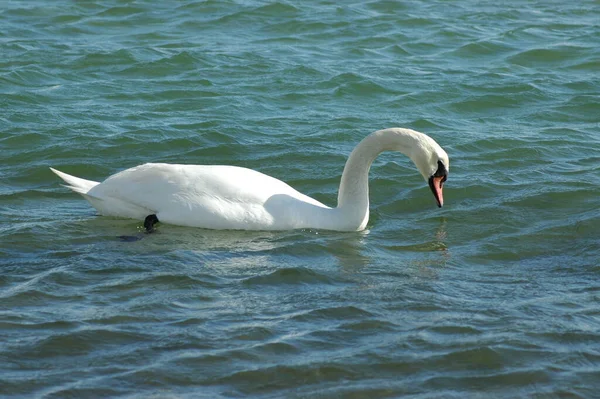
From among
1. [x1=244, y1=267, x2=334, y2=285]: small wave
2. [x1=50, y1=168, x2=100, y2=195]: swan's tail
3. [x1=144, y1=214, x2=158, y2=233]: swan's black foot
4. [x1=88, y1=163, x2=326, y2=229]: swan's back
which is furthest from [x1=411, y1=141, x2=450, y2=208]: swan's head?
[x1=50, y1=168, x2=100, y2=195]: swan's tail

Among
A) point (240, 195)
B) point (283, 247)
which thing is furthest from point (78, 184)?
point (283, 247)

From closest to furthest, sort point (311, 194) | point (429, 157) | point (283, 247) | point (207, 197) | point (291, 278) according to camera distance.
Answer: point (291, 278) < point (283, 247) < point (207, 197) < point (429, 157) < point (311, 194)

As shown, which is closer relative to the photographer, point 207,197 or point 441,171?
point 207,197

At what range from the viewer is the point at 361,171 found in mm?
8820

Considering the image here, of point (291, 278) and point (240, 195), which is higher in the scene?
point (240, 195)

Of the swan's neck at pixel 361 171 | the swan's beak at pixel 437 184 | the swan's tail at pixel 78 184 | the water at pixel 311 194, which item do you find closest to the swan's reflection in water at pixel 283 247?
the water at pixel 311 194

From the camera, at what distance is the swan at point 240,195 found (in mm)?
8438

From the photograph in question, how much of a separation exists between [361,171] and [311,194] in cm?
106

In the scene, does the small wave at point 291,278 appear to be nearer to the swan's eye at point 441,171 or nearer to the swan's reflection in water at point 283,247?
the swan's reflection in water at point 283,247

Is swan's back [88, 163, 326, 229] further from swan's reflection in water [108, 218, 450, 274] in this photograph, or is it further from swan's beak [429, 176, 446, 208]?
swan's beak [429, 176, 446, 208]

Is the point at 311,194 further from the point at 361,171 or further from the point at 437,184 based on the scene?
the point at 437,184

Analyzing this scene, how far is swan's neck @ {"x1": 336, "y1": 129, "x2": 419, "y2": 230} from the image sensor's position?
8.65 metres

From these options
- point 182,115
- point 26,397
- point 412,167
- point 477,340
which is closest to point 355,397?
point 477,340

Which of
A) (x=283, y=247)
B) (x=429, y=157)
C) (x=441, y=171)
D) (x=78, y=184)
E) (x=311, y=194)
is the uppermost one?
(x=429, y=157)
